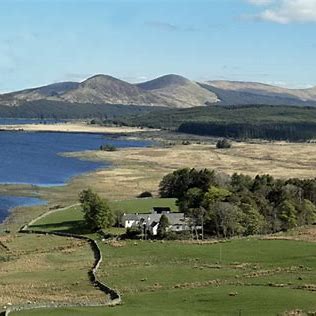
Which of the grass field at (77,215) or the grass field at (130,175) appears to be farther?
the grass field at (130,175)

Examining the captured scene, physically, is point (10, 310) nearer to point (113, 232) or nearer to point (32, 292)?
point (32, 292)

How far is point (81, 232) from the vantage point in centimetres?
8794

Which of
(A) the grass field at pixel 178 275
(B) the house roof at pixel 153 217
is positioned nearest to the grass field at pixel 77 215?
(A) the grass field at pixel 178 275

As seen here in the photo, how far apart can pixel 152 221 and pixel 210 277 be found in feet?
99.5

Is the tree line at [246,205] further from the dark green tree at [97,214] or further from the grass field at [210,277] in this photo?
the dark green tree at [97,214]

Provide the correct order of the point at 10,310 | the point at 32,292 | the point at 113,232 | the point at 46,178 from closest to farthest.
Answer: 1. the point at 10,310
2. the point at 32,292
3. the point at 113,232
4. the point at 46,178

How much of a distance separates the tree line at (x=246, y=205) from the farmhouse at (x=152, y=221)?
1.22 metres

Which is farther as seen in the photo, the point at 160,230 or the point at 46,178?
the point at 46,178

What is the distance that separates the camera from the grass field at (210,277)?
4572cm

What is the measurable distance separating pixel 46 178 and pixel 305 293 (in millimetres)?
107193

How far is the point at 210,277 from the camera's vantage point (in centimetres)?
5781

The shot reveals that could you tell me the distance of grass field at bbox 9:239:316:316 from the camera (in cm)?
4572

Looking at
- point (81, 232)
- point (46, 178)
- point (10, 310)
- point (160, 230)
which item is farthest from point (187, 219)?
point (46, 178)

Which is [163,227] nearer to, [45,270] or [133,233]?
[133,233]
